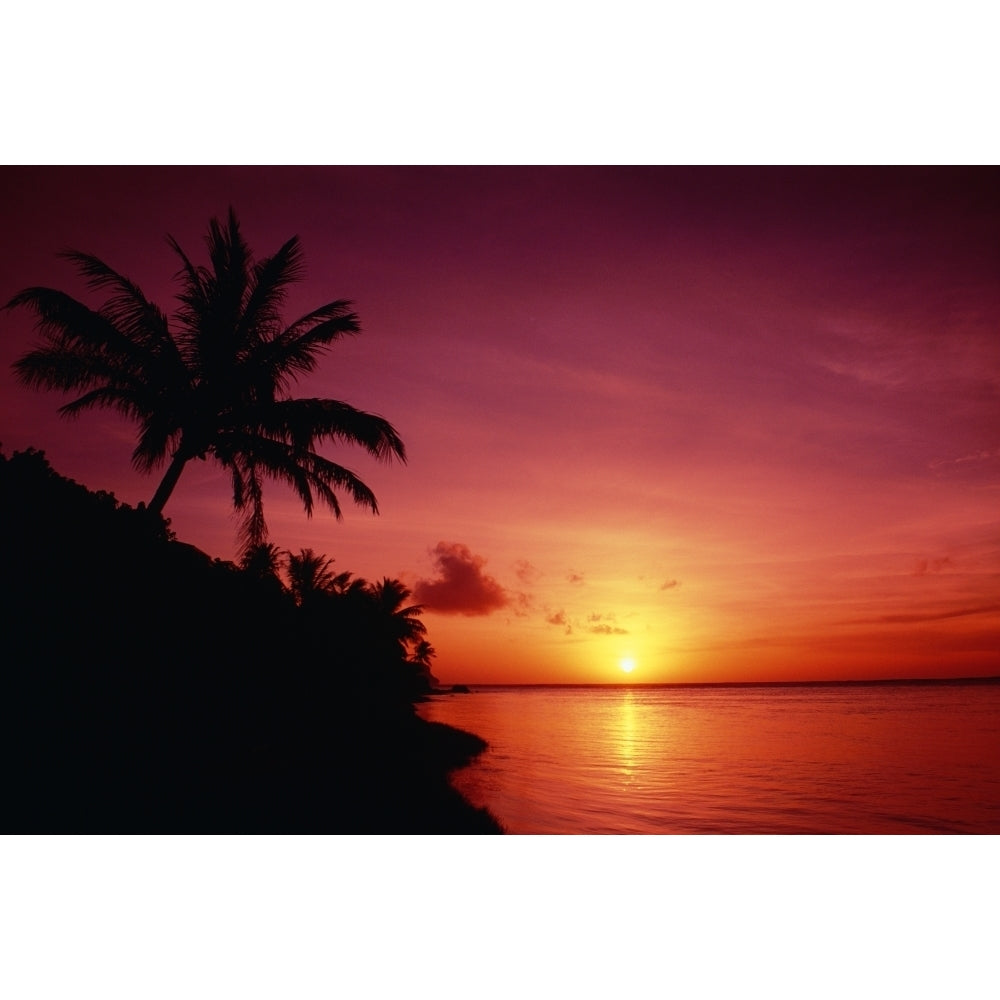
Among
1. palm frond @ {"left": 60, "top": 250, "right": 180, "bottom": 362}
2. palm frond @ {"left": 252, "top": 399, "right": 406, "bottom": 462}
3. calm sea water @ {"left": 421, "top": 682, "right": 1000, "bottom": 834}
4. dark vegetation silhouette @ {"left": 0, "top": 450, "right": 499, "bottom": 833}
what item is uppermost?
palm frond @ {"left": 60, "top": 250, "right": 180, "bottom": 362}

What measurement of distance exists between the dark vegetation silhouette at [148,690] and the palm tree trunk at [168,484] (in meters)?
0.34

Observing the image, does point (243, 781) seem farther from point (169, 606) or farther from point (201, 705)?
point (169, 606)

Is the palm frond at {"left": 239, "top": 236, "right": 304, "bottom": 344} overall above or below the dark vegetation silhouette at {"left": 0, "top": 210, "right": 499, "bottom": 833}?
above

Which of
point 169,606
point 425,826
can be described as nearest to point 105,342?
point 169,606

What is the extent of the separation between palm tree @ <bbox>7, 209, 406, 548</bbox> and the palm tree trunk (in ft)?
0.05

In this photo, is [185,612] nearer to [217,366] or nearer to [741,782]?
[217,366]

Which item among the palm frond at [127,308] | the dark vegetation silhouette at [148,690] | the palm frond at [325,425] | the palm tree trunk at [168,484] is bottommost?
the dark vegetation silhouette at [148,690]

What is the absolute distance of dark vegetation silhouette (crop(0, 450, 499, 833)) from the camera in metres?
5.05

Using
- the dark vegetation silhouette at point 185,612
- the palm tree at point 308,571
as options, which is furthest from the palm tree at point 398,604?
the dark vegetation silhouette at point 185,612

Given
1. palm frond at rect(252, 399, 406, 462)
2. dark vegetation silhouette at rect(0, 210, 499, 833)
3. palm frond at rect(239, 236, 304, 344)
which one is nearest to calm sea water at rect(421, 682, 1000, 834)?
dark vegetation silhouette at rect(0, 210, 499, 833)

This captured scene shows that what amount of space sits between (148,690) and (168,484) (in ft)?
9.10

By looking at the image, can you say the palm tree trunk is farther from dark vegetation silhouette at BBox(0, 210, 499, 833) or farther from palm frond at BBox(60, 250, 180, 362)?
palm frond at BBox(60, 250, 180, 362)

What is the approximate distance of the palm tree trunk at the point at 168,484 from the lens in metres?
7.12

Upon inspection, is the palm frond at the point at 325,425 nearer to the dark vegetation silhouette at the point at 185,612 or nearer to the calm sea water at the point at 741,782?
the dark vegetation silhouette at the point at 185,612
